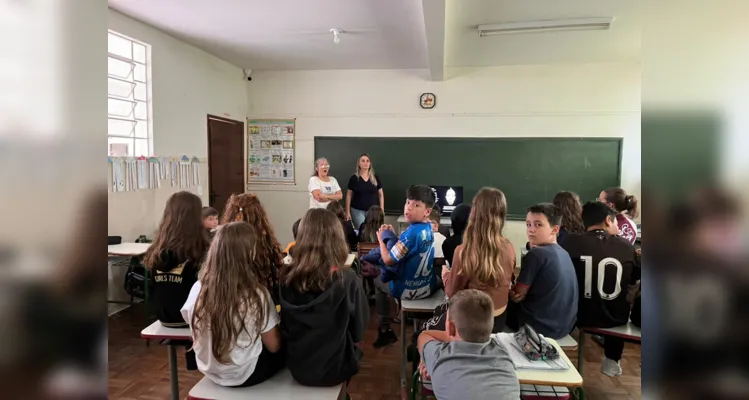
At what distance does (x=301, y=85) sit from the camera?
5.94 meters

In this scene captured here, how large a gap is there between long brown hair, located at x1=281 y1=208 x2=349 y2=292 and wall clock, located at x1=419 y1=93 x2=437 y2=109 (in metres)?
4.10

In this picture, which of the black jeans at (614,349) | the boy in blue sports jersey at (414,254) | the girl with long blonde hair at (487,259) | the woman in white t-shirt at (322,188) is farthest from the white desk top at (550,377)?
the woman in white t-shirt at (322,188)

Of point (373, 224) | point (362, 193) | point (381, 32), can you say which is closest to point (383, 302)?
point (373, 224)

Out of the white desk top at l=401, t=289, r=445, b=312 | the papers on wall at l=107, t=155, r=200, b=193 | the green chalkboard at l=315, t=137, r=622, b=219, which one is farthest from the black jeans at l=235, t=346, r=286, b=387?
the green chalkboard at l=315, t=137, r=622, b=219

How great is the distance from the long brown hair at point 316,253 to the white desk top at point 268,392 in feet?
1.25

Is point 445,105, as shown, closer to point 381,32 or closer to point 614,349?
point 381,32

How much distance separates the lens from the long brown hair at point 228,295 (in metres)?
1.60

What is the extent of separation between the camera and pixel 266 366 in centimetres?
173

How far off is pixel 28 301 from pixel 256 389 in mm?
1645

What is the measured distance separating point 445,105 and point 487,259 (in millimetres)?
3943

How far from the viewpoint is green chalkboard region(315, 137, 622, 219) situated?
5.42 meters

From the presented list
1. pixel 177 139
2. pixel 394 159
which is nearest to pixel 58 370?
pixel 177 139

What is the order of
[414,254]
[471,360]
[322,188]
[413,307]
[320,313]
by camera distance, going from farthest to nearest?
[322,188] < [414,254] < [413,307] < [320,313] < [471,360]

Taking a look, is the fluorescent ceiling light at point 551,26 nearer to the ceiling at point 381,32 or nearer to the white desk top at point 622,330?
the ceiling at point 381,32
